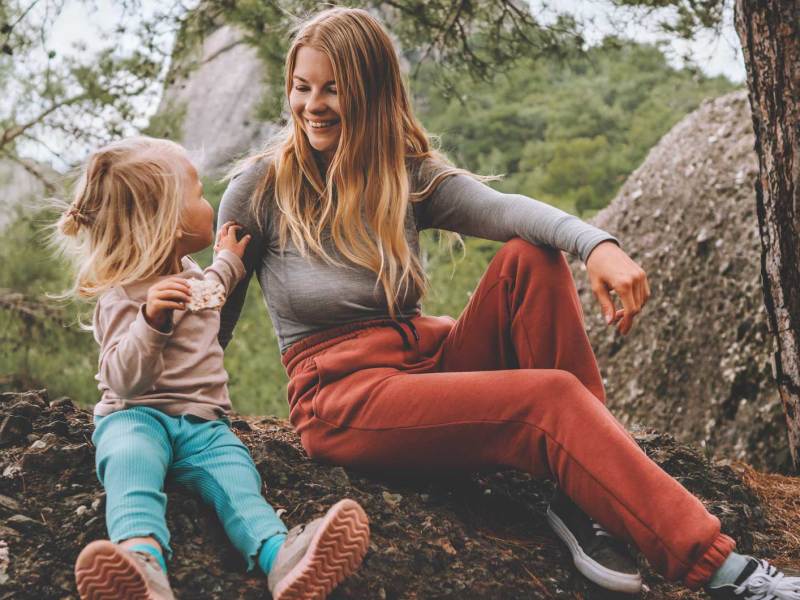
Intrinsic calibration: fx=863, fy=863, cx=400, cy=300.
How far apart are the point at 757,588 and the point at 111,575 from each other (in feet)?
4.54

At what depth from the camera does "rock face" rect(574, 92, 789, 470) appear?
4711mm

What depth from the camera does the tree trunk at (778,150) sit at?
9.23 ft

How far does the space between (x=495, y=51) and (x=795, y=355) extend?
99.7 inches

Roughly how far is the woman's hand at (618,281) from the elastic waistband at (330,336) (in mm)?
540

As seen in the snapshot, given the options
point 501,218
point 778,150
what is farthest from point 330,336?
point 778,150

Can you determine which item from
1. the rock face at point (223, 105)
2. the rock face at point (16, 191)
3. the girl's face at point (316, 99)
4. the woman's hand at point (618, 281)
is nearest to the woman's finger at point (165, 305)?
the girl's face at point (316, 99)

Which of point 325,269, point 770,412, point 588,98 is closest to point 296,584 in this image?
point 325,269

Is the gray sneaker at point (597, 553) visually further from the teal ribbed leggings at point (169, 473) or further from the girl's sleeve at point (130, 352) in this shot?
the girl's sleeve at point (130, 352)

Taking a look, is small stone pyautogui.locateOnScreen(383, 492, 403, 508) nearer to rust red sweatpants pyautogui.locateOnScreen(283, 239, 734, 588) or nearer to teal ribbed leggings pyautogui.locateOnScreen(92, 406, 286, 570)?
rust red sweatpants pyautogui.locateOnScreen(283, 239, 734, 588)

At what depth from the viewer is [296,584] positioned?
1.74 meters

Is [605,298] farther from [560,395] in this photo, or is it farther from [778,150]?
[778,150]

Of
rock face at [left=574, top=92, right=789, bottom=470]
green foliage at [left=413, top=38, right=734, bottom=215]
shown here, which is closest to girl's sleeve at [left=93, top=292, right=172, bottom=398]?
rock face at [left=574, top=92, right=789, bottom=470]

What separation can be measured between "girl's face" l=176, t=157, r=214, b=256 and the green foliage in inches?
→ 334

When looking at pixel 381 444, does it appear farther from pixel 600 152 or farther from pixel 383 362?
pixel 600 152
